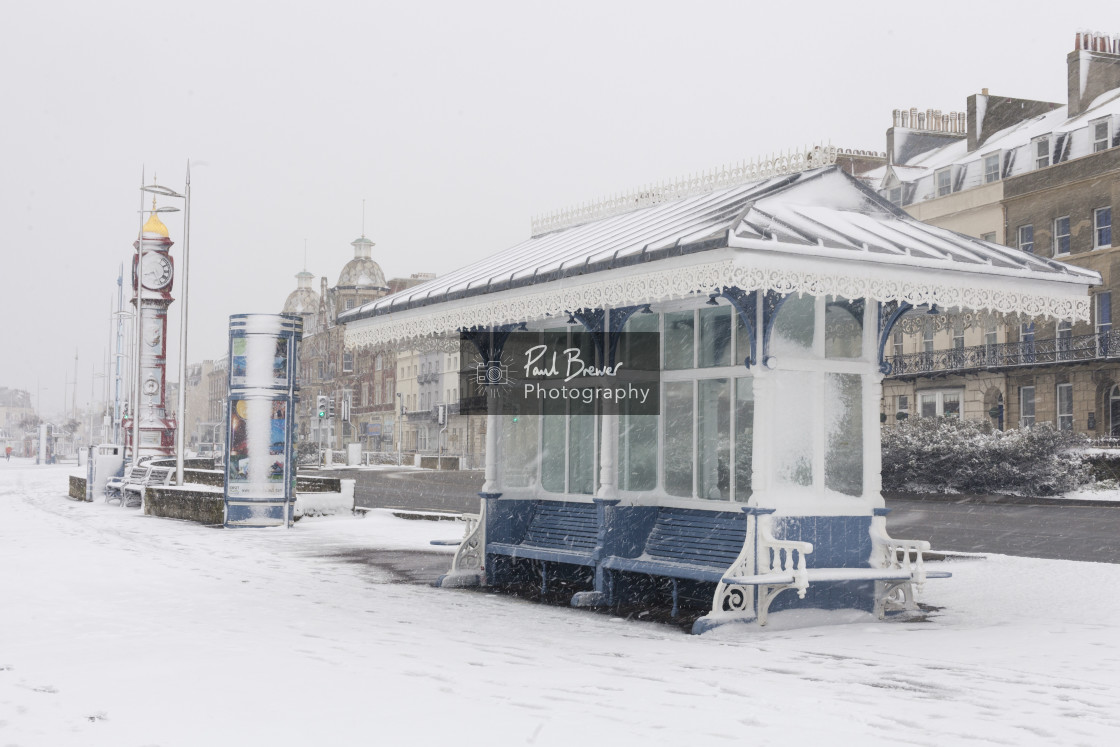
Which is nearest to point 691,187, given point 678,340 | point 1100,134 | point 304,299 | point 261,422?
point 678,340

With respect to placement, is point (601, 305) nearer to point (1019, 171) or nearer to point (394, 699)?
point (394, 699)

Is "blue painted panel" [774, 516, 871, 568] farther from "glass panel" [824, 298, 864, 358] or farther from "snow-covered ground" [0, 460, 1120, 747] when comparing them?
"glass panel" [824, 298, 864, 358]

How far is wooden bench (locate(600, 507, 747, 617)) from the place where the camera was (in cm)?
1023

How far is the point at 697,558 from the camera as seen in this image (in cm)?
1057

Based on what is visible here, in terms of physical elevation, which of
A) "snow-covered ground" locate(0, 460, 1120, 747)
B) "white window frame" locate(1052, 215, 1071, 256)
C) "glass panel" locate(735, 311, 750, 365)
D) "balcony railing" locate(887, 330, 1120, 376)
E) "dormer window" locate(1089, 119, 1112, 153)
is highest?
"dormer window" locate(1089, 119, 1112, 153)

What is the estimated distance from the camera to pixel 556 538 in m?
12.6

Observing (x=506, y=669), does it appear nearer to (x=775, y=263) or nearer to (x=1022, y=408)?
(x=775, y=263)

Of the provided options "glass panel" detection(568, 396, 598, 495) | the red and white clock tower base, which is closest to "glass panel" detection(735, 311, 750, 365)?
"glass panel" detection(568, 396, 598, 495)

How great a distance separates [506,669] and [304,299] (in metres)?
126

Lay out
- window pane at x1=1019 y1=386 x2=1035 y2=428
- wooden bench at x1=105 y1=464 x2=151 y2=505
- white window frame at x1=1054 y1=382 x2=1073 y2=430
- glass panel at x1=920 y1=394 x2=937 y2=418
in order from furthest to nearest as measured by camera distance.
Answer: glass panel at x1=920 y1=394 x2=937 y2=418
window pane at x1=1019 y1=386 x2=1035 y2=428
white window frame at x1=1054 y1=382 x2=1073 y2=430
wooden bench at x1=105 y1=464 x2=151 y2=505

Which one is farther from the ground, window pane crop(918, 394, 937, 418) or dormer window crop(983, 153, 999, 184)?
dormer window crop(983, 153, 999, 184)

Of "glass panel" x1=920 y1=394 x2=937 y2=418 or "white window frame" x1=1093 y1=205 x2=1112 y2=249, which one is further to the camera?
"glass panel" x1=920 y1=394 x2=937 y2=418

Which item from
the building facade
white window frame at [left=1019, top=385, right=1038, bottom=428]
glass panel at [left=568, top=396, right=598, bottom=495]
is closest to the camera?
glass panel at [left=568, top=396, right=598, bottom=495]

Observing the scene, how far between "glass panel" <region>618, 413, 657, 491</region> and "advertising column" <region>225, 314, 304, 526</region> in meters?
11.7
